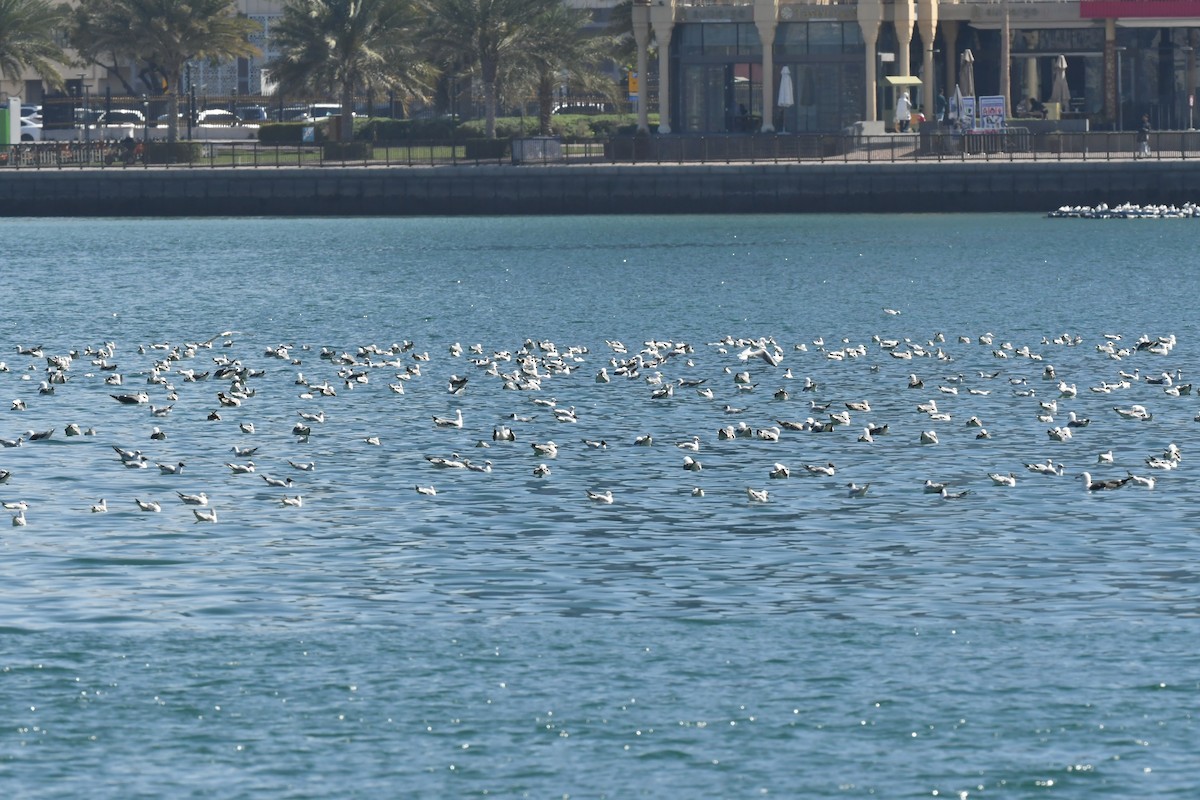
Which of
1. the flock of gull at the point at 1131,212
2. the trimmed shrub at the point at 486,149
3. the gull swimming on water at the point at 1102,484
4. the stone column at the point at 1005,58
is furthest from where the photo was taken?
the stone column at the point at 1005,58

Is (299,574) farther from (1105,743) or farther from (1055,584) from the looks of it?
(1105,743)

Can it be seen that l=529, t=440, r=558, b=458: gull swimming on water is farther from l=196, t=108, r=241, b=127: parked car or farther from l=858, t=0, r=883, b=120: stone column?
l=196, t=108, r=241, b=127: parked car

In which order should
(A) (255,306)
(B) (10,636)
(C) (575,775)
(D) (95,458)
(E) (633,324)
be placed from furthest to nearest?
1. (A) (255,306)
2. (E) (633,324)
3. (D) (95,458)
4. (B) (10,636)
5. (C) (575,775)

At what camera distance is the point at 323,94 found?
9588 cm

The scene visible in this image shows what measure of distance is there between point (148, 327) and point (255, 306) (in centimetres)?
557

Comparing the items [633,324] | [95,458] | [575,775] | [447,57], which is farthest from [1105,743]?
[447,57]

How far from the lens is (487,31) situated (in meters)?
89.7

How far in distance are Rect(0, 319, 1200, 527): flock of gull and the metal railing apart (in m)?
40.3

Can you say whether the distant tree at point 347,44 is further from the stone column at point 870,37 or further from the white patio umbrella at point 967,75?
the white patio umbrella at point 967,75

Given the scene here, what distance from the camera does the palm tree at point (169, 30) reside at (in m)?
90.6

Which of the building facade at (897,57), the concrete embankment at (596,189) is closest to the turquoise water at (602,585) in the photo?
the concrete embankment at (596,189)

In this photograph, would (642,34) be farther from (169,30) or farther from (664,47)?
(169,30)

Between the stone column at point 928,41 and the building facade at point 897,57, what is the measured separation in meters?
0.06

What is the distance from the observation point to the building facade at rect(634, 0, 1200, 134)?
3548 inches
